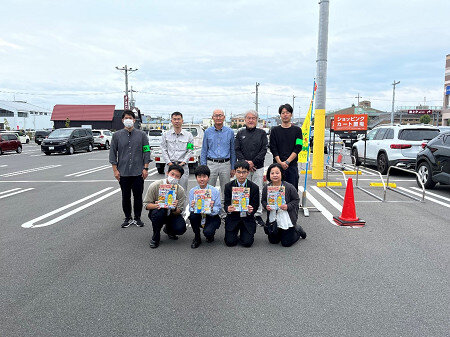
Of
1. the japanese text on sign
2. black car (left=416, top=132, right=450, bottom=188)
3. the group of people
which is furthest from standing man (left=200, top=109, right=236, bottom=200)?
the japanese text on sign

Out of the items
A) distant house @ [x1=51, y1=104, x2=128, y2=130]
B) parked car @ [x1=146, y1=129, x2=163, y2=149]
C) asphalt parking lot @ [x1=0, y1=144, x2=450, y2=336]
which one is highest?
distant house @ [x1=51, y1=104, x2=128, y2=130]

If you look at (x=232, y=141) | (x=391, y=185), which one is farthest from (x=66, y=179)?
(x=391, y=185)

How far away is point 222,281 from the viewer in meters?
3.77

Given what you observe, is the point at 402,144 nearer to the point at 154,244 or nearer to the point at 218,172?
the point at 218,172

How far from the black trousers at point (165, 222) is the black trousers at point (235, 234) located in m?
0.65

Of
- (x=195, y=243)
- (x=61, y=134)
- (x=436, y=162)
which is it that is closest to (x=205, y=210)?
(x=195, y=243)

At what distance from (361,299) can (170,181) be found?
113 inches

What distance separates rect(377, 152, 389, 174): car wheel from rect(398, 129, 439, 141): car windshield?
836 mm

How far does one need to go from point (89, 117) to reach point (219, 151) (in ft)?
202

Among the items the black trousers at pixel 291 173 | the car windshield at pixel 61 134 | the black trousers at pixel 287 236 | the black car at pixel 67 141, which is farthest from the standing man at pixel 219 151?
the car windshield at pixel 61 134

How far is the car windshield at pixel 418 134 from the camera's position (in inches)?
449

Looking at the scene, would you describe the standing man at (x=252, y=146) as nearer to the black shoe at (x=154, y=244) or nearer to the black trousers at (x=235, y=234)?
the black trousers at (x=235, y=234)

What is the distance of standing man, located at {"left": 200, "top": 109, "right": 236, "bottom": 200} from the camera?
580 centimetres

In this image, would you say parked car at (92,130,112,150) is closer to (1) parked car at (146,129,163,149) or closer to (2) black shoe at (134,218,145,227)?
(1) parked car at (146,129,163,149)
